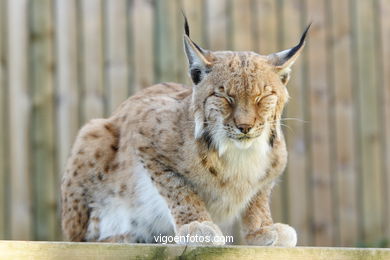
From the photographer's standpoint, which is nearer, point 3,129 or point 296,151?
point 3,129

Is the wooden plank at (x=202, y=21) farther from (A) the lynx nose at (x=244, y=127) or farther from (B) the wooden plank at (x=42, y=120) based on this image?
(A) the lynx nose at (x=244, y=127)

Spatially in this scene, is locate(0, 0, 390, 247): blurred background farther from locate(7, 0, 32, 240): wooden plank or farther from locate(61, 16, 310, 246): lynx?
locate(61, 16, 310, 246): lynx

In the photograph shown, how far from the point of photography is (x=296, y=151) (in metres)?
6.17

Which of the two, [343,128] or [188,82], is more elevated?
[188,82]

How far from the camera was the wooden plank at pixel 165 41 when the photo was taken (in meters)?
6.13

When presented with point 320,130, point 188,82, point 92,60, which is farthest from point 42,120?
point 320,130

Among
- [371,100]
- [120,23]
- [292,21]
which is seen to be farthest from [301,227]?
[120,23]

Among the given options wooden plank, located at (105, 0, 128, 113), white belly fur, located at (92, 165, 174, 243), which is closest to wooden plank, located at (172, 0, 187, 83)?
wooden plank, located at (105, 0, 128, 113)

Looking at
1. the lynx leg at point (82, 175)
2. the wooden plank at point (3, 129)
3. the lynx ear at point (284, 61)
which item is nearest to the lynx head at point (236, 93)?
the lynx ear at point (284, 61)

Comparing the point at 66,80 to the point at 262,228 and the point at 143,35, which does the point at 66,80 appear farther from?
the point at 262,228

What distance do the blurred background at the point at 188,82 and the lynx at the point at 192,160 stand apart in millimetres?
1575

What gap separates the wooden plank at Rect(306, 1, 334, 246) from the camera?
6.15m

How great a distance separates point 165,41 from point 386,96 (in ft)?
5.29

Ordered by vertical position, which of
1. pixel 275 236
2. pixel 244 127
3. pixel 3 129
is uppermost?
pixel 244 127
